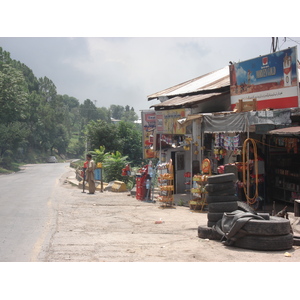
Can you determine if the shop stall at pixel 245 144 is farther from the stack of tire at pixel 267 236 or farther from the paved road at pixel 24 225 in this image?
the paved road at pixel 24 225

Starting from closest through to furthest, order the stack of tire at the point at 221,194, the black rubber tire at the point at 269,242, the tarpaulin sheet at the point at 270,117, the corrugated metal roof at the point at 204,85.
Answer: the black rubber tire at the point at 269,242 → the stack of tire at the point at 221,194 → the tarpaulin sheet at the point at 270,117 → the corrugated metal roof at the point at 204,85

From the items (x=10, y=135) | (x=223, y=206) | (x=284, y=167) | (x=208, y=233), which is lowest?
(x=208, y=233)

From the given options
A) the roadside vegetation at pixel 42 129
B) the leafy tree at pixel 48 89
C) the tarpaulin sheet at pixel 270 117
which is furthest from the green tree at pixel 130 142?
the leafy tree at pixel 48 89

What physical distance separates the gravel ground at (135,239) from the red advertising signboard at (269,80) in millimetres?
4166

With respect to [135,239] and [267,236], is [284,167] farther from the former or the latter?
[135,239]

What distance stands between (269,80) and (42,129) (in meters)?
73.8

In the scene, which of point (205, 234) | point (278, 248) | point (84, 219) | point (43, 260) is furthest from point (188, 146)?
point (43, 260)

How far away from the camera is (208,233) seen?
8648 mm

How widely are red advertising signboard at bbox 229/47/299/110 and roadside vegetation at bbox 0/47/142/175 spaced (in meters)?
11.8

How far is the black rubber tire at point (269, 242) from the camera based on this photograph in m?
7.57

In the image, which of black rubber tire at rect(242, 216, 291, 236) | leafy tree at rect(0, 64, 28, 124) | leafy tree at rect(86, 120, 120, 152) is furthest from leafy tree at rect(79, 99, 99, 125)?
black rubber tire at rect(242, 216, 291, 236)

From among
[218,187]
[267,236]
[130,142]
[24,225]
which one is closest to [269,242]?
[267,236]

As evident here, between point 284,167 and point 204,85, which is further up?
point 204,85

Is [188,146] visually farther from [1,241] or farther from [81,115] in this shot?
[81,115]
